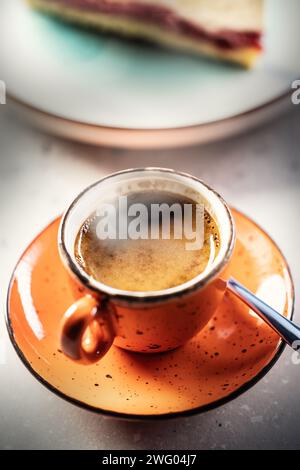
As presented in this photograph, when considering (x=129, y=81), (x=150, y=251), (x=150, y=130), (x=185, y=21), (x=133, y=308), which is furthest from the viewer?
(x=185, y=21)

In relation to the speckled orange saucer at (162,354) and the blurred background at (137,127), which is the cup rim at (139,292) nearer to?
the speckled orange saucer at (162,354)

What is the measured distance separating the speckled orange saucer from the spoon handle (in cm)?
1

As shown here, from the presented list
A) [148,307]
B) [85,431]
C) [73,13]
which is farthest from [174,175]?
[73,13]

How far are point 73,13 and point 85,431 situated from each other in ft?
3.00

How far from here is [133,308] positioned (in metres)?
0.57

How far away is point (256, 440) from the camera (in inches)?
25.0

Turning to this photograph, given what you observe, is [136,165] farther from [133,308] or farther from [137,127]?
[133,308]

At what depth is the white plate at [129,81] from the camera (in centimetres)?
91

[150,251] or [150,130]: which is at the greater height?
[150,130]

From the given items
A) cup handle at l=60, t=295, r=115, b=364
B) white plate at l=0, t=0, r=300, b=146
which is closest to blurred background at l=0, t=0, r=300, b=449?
white plate at l=0, t=0, r=300, b=146

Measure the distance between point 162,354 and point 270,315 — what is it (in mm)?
127

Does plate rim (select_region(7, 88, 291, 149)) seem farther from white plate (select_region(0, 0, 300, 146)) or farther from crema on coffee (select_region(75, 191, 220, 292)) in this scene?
crema on coffee (select_region(75, 191, 220, 292))

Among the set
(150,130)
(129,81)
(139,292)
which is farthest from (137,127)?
(139,292)
